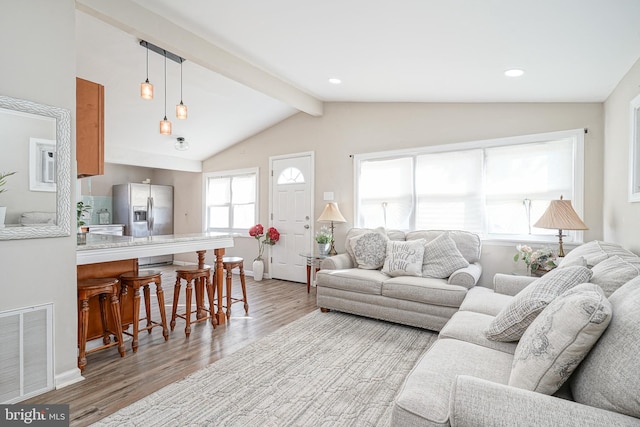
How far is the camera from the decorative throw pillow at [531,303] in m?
1.57

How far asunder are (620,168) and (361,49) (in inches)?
95.0

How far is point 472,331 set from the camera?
1910 mm

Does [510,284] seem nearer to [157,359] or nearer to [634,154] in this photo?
[634,154]

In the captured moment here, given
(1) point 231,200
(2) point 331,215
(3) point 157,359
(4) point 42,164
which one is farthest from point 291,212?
(4) point 42,164

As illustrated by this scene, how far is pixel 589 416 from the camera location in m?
0.95

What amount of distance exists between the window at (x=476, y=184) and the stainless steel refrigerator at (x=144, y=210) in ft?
15.4

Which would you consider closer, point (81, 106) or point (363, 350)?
point (81, 106)

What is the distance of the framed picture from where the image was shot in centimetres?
208

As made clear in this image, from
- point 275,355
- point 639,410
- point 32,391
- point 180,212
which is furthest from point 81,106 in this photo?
point 180,212

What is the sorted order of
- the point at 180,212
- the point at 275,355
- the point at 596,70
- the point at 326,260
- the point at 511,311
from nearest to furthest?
the point at 511,311, the point at 596,70, the point at 275,355, the point at 326,260, the point at 180,212

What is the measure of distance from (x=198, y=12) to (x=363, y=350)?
10.3ft

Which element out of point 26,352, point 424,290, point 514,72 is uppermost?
point 514,72

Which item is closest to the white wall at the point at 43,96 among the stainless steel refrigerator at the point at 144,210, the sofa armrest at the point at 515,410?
the sofa armrest at the point at 515,410

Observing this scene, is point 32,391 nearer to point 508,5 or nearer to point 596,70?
point 508,5
